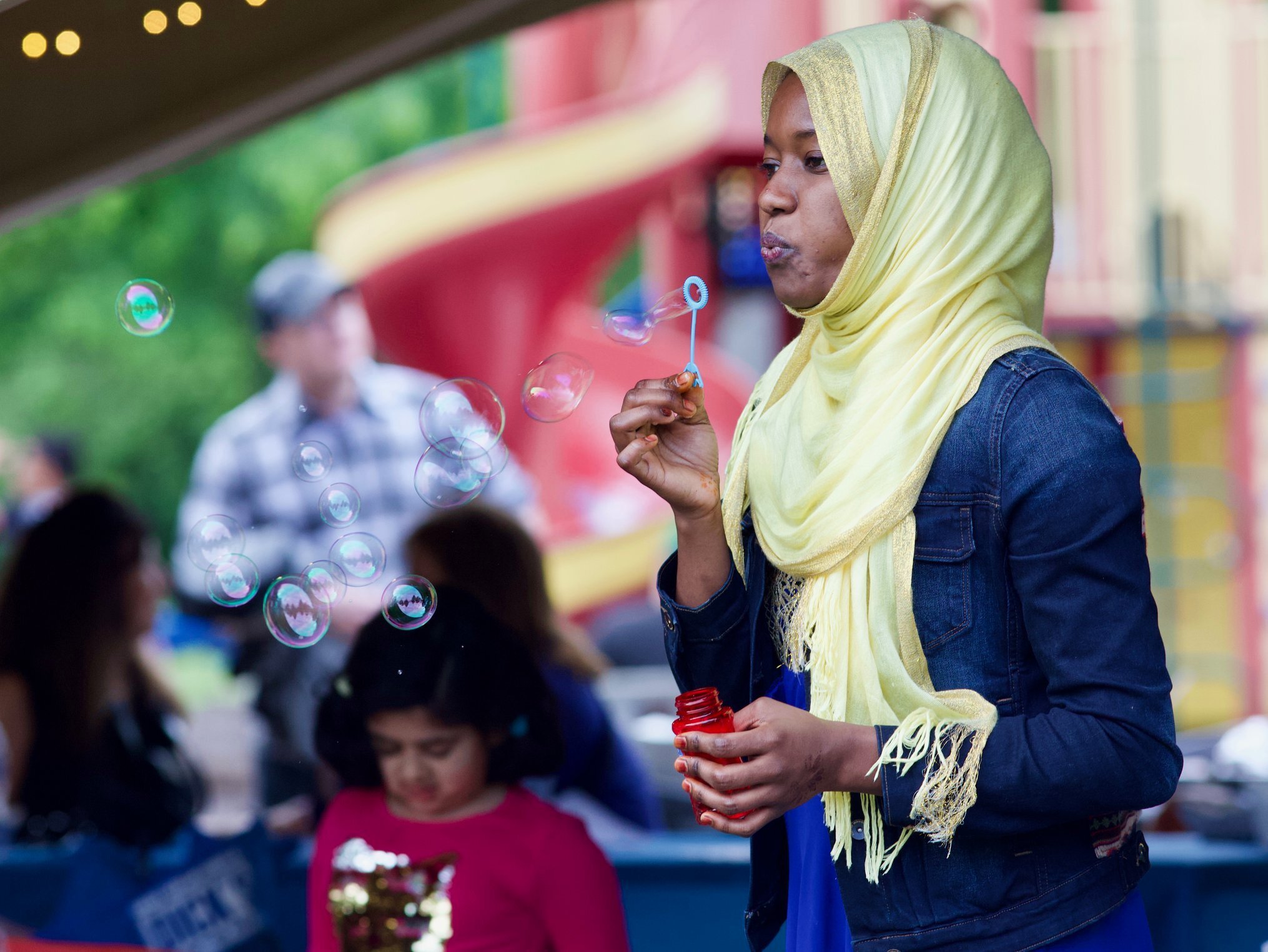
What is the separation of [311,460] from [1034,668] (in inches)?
54.5

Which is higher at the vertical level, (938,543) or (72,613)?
(938,543)

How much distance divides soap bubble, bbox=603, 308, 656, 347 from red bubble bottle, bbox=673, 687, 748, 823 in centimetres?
57

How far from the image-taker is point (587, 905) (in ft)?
6.65

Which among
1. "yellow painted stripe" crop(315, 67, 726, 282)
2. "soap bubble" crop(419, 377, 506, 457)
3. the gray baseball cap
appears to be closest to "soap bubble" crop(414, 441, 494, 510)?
"soap bubble" crop(419, 377, 506, 457)

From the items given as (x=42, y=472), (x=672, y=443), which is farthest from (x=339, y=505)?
(x=42, y=472)

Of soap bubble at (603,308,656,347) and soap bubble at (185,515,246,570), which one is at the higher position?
soap bubble at (603,308,656,347)

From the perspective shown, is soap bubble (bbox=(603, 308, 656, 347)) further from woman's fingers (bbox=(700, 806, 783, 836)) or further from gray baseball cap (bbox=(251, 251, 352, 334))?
gray baseball cap (bbox=(251, 251, 352, 334))

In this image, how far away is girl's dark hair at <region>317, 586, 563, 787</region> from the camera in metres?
2.16

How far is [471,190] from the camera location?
660 centimetres

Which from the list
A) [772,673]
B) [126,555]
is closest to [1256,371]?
[126,555]

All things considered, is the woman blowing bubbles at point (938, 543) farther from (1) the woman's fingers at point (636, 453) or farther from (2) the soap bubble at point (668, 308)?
(2) the soap bubble at point (668, 308)

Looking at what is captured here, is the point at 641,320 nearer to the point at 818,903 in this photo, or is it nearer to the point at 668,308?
the point at 668,308

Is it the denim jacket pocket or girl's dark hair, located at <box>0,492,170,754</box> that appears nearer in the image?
the denim jacket pocket

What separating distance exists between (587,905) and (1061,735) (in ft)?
3.60
